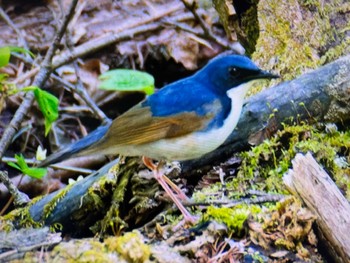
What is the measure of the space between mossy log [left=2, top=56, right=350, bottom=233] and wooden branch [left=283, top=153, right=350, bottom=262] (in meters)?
0.70

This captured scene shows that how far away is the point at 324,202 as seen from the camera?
9.05 ft

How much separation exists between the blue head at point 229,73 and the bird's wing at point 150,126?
12cm

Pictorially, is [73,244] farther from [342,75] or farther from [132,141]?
[342,75]

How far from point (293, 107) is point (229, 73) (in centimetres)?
87

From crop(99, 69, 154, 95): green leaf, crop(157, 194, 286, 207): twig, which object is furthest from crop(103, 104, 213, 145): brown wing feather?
crop(99, 69, 154, 95): green leaf

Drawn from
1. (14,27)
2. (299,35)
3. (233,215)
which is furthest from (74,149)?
(14,27)

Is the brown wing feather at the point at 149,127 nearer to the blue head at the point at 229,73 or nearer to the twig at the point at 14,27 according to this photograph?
the blue head at the point at 229,73

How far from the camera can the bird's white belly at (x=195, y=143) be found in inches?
109

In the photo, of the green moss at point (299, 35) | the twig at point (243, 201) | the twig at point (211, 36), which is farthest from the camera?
the twig at point (211, 36)

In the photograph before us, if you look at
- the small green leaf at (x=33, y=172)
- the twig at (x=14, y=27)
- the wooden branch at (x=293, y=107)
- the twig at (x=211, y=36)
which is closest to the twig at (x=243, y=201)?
the wooden branch at (x=293, y=107)

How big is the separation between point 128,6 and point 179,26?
36.3 inches

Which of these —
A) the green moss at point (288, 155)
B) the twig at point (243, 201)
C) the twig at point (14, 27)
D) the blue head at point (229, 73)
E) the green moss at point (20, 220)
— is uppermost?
the twig at point (14, 27)

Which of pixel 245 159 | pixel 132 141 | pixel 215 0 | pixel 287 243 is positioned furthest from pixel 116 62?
pixel 287 243

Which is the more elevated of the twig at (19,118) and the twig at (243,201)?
the twig at (19,118)
